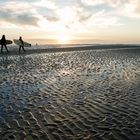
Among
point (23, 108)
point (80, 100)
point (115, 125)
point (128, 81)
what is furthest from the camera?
point (128, 81)

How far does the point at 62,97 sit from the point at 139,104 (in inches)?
135

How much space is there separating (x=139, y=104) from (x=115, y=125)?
2.99 m

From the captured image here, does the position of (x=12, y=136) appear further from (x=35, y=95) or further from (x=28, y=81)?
(x=28, y=81)

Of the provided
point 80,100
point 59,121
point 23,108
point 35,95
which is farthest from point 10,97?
point 59,121

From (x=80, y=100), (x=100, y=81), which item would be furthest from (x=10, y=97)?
(x=100, y=81)

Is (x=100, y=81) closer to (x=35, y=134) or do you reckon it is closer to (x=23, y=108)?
(x=23, y=108)

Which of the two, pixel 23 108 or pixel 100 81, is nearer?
pixel 23 108

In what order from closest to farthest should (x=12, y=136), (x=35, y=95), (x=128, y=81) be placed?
(x=12, y=136) → (x=35, y=95) → (x=128, y=81)

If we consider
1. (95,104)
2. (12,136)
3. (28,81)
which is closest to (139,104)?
(95,104)

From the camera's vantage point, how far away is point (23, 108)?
1185cm

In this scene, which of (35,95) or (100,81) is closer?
(35,95)

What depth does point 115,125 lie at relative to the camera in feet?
32.0

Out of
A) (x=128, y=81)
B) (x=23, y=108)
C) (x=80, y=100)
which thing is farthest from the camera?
(x=128, y=81)

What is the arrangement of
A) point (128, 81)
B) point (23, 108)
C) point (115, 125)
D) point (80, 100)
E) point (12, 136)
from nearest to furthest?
point (12, 136)
point (115, 125)
point (23, 108)
point (80, 100)
point (128, 81)
